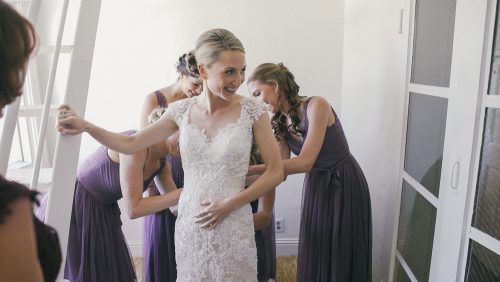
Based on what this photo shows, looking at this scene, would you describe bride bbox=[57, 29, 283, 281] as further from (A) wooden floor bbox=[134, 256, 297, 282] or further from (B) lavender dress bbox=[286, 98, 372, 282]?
(A) wooden floor bbox=[134, 256, 297, 282]

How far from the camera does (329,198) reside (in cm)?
188

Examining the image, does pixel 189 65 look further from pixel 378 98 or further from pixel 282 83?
pixel 378 98

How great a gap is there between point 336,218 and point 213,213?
0.82 metres

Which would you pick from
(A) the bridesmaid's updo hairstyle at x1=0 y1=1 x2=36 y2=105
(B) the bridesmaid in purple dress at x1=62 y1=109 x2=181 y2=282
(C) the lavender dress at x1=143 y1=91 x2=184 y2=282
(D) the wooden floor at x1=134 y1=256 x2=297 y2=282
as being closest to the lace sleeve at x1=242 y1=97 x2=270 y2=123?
(B) the bridesmaid in purple dress at x1=62 y1=109 x2=181 y2=282

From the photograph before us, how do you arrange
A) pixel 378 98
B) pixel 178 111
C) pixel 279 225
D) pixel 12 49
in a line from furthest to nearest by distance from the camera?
pixel 279 225 < pixel 378 98 < pixel 178 111 < pixel 12 49

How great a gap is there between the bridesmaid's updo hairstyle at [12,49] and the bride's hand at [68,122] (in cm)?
54

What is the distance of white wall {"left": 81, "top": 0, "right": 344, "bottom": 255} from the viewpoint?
2732mm

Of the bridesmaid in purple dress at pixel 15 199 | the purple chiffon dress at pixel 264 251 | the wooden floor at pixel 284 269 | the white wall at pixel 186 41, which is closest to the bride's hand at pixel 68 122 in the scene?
the bridesmaid in purple dress at pixel 15 199

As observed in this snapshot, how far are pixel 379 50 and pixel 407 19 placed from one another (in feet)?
1.17

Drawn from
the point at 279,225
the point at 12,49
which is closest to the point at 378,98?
the point at 279,225

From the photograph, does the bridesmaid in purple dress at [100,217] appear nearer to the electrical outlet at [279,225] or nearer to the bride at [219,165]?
the bride at [219,165]

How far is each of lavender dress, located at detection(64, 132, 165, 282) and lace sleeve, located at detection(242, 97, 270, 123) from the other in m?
0.50

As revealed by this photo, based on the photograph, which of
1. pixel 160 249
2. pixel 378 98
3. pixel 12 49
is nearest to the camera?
pixel 12 49

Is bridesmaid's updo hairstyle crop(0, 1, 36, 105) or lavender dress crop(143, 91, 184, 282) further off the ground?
bridesmaid's updo hairstyle crop(0, 1, 36, 105)
